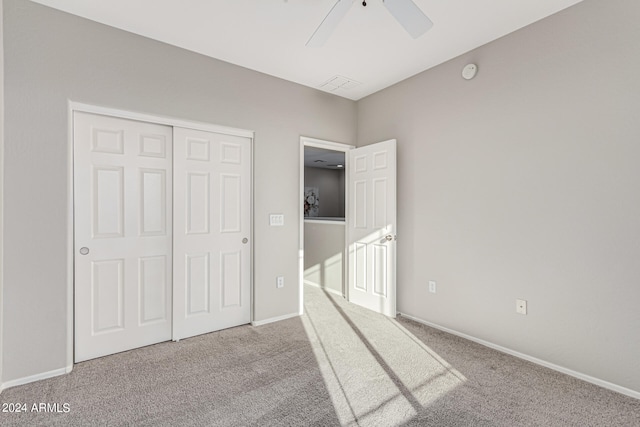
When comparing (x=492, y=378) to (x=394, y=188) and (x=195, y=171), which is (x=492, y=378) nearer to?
(x=394, y=188)

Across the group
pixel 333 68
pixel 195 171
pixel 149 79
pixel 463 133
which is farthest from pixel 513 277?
pixel 149 79

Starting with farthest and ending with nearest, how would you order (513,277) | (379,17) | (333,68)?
(333,68) → (513,277) → (379,17)

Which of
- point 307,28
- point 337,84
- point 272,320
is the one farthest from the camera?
point 337,84

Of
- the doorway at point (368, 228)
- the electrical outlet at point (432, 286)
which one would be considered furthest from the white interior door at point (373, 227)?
the electrical outlet at point (432, 286)

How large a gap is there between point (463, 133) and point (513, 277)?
53.4 inches

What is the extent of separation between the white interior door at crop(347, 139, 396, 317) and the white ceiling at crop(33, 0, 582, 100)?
3.13 ft

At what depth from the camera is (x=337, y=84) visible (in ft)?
11.6

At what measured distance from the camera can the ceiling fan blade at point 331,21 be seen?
187 cm

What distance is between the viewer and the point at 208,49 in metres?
2.79

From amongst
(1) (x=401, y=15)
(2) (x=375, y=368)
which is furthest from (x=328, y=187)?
(1) (x=401, y=15)

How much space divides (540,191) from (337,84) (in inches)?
90.8

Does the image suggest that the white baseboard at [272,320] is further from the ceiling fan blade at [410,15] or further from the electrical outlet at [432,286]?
the ceiling fan blade at [410,15]

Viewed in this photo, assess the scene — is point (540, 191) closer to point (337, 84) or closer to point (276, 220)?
point (337, 84)

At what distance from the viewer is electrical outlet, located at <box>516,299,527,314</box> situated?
97.4 inches
